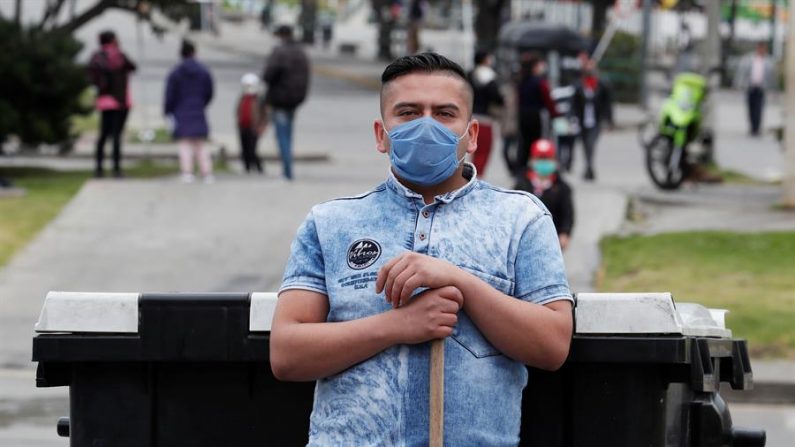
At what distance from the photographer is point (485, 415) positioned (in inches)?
139

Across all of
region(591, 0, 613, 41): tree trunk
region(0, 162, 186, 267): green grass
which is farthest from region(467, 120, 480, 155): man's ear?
region(591, 0, 613, 41): tree trunk

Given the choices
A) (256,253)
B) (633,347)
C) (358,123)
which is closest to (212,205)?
(256,253)

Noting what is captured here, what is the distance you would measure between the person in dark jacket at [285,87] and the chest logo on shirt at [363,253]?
1533 cm

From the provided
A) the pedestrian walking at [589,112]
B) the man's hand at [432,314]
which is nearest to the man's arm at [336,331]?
the man's hand at [432,314]

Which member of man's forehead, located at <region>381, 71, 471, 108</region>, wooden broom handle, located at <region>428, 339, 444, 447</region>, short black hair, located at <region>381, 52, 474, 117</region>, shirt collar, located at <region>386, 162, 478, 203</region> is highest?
short black hair, located at <region>381, 52, 474, 117</region>

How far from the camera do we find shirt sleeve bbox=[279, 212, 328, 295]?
362 centimetres

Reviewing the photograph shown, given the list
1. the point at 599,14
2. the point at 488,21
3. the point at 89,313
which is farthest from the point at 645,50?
the point at 89,313

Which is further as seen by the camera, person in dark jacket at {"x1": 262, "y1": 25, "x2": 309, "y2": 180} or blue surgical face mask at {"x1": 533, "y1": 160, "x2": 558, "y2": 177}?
person in dark jacket at {"x1": 262, "y1": 25, "x2": 309, "y2": 180}

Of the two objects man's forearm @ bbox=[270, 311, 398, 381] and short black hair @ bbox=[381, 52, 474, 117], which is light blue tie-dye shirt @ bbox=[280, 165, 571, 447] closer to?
man's forearm @ bbox=[270, 311, 398, 381]

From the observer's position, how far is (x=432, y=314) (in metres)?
3.44

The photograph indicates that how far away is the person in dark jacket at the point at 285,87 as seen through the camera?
19.0m

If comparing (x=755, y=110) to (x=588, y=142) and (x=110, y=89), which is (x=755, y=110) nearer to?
(x=588, y=142)

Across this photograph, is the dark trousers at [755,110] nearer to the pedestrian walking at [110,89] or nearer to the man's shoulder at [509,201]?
the pedestrian walking at [110,89]

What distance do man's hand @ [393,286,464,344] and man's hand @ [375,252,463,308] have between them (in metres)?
0.02
